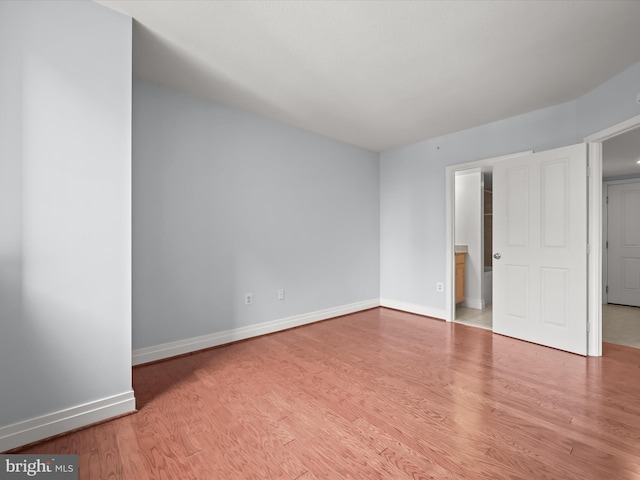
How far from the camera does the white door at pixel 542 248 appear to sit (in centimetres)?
298

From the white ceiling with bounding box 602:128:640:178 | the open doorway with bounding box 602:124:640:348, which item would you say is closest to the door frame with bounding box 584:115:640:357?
the white ceiling with bounding box 602:128:640:178

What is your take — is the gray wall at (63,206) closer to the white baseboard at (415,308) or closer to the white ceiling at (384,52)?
the white ceiling at (384,52)

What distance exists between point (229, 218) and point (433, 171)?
292cm

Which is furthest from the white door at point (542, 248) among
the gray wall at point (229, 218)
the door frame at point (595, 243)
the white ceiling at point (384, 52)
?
the gray wall at point (229, 218)

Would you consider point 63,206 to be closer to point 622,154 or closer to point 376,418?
point 376,418

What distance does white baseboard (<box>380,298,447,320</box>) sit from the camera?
4250mm

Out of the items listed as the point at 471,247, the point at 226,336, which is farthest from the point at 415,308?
the point at 226,336

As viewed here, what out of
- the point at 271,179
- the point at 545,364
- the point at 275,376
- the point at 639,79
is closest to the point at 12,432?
the point at 275,376

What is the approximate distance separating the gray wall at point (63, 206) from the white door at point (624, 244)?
7.25 meters

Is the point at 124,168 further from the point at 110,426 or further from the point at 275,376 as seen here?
the point at 275,376

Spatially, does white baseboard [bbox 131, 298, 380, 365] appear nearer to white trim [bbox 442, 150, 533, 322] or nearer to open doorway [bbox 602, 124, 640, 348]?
white trim [bbox 442, 150, 533, 322]

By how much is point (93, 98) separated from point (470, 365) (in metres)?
3.49

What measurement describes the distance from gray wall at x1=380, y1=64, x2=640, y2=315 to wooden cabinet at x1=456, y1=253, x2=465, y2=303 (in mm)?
866

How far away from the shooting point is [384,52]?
234 cm
